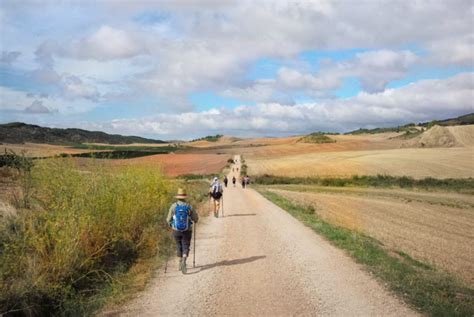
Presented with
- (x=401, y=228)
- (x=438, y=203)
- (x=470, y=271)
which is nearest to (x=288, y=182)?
(x=438, y=203)

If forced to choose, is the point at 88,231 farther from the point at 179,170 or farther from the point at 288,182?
the point at 179,170

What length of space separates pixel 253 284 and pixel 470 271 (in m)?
9.01

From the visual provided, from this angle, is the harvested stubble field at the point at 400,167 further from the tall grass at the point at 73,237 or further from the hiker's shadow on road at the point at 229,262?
the tall grass at the point at 73,237

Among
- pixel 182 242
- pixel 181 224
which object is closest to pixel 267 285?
pixel 182 242

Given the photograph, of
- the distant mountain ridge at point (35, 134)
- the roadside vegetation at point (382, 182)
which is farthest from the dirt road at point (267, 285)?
the distant mountain ridge at point (35, 134)

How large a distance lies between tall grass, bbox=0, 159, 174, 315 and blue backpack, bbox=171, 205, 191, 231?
1.52 m

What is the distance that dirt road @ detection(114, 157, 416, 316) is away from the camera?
27.6ft

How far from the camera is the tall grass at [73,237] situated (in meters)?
8.45

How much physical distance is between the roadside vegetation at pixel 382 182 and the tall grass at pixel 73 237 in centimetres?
4575

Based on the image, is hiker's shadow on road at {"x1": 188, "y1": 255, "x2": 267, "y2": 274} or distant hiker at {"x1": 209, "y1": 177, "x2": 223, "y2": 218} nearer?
hiker's shadow on road at {"x1": 188, "y1": 255, "x2": 267, "y2": 274}

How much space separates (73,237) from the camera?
9.64 metres

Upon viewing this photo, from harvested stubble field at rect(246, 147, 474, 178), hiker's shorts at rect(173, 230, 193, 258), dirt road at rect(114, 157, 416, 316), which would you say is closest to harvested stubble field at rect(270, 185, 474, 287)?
dirt road at rect(114, 157, 416, 316)

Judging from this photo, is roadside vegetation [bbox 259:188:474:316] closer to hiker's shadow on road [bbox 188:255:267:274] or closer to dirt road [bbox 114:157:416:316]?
dirt road [bbox 114:157:416:316]

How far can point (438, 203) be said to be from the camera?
39281 mm
